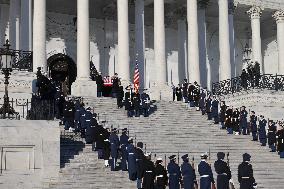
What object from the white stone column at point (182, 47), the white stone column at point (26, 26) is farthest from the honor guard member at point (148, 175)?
the white stone column at point (182, 47)

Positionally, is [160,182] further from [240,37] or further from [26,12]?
[240,37]

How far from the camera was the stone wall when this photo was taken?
2061cm

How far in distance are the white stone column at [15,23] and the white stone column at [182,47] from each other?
14.7 meters

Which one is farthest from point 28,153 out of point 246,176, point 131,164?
point 246,176

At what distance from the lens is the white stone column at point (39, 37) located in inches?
1422

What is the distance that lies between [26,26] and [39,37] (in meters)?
2.34

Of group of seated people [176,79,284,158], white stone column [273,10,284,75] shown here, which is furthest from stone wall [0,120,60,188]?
white stone column [273,10,284,75]

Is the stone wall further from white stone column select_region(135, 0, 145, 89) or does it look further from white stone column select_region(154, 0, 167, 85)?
white stone column select_region(135, 0, 145, 89)

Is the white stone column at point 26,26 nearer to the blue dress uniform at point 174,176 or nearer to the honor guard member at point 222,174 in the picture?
the blue dress uniform at point 174,176

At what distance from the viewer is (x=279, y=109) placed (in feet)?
125

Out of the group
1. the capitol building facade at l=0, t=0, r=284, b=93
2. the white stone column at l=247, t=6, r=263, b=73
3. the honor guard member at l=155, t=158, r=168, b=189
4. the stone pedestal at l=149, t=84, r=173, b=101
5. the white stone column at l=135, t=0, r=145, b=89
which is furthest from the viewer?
the white stone column at l=247, t=6, r=263, b=73

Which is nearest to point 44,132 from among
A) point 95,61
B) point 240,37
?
point 95,61

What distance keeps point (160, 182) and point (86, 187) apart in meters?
2.85

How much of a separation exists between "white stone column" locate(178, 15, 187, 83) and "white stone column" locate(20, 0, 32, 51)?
48.5ft
